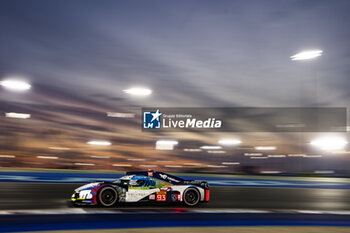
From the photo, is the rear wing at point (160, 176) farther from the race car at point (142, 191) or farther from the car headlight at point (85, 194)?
the car headlight at point (85, 194)

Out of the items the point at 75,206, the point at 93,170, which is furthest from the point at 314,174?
the point at 75,206

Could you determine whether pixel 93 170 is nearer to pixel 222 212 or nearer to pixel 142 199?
pixel 142 199

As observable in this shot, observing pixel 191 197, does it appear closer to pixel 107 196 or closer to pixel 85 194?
pixel 107 196

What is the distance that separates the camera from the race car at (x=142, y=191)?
7.21m

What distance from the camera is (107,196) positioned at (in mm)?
7270

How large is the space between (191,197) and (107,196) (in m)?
2.10

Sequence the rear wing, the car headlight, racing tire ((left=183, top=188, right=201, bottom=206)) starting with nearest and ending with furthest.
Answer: the car headlight, the rear wing, racing tire ((left=183, top=188, right=201, bottom=206))

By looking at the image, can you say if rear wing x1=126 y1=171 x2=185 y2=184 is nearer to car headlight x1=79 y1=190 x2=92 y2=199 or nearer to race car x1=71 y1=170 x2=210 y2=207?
race car x1=71 y1=170 x2=210 y2=207

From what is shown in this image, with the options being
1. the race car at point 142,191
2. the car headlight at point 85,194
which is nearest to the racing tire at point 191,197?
the race car at point 142,191

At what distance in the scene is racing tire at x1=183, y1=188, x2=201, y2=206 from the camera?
787 centimetres

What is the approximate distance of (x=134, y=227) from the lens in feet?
18.2

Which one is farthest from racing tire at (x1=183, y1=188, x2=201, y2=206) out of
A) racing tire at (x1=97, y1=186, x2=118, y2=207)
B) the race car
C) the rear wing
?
racing tire at (x1=97, y1=186, x2=118, y2=207)

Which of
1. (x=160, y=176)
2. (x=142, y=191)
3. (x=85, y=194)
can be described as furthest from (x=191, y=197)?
(x=85, y=194)

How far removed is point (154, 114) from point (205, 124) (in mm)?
3426
